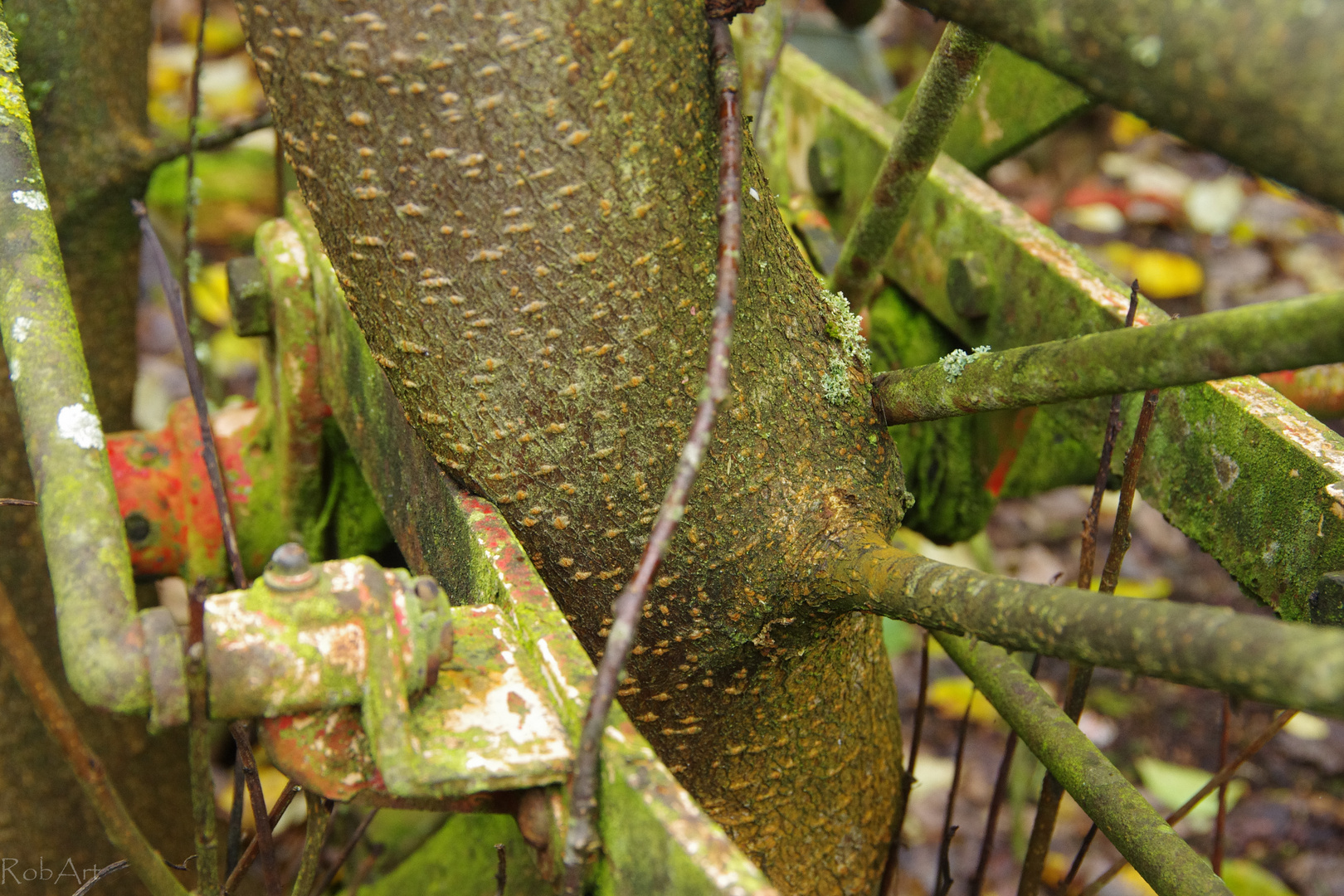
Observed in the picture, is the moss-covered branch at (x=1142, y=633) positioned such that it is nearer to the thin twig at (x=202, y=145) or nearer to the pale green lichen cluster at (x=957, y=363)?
the pale green lichen cluster at (x=957, y=363)

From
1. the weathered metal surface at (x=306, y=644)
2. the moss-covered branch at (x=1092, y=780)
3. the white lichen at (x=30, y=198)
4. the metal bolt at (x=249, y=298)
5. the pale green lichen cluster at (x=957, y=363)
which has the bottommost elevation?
the moss-covered branch at (x=1092, y=780)

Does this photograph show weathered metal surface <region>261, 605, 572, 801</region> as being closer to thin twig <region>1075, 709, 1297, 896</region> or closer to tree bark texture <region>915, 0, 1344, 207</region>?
tree bark texture <region>915, 0, 1344, 207</region>

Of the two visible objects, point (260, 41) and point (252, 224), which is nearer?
point (260, 41)

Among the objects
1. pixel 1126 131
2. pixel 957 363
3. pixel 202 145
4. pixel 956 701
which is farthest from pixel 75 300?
pixel 1126 131

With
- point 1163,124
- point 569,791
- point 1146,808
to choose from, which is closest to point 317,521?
point 569,791

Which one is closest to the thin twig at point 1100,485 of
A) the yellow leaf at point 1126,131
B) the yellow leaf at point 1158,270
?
the yellow leaf at point 1158,270

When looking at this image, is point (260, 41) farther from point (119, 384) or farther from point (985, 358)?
point (119, 384)
